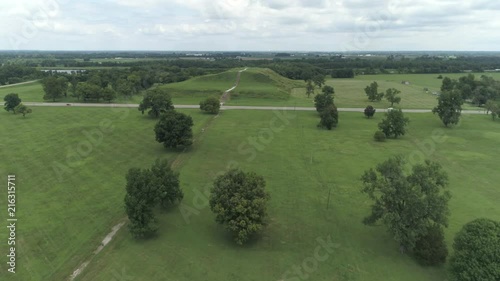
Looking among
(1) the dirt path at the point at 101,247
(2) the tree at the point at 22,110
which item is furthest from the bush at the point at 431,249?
(2) the tree at the point at 22,110

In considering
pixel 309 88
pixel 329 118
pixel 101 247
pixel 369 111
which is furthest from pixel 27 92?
pixel 369 111

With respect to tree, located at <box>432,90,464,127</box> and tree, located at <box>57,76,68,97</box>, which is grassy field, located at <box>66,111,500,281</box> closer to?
tree, located at <box>432,90,464,127</box>

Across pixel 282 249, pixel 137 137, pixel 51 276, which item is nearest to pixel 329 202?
pixel 282 249

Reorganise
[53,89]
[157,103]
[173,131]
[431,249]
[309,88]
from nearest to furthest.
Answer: [431,249] < [173,131] < [157,103] < [53,89] < [309,88]

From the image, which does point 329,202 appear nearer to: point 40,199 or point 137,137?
point 40,199

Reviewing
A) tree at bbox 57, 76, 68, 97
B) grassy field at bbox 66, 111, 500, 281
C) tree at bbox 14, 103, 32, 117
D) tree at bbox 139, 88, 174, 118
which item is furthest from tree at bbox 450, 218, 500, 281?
tree at bbox 57, 76, 68, 97

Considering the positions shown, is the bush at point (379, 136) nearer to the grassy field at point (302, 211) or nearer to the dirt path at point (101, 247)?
the grassy field at point (302, 211)

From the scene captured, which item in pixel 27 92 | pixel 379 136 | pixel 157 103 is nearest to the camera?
pixel 379 136

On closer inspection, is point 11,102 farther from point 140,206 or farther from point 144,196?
point 140,206
